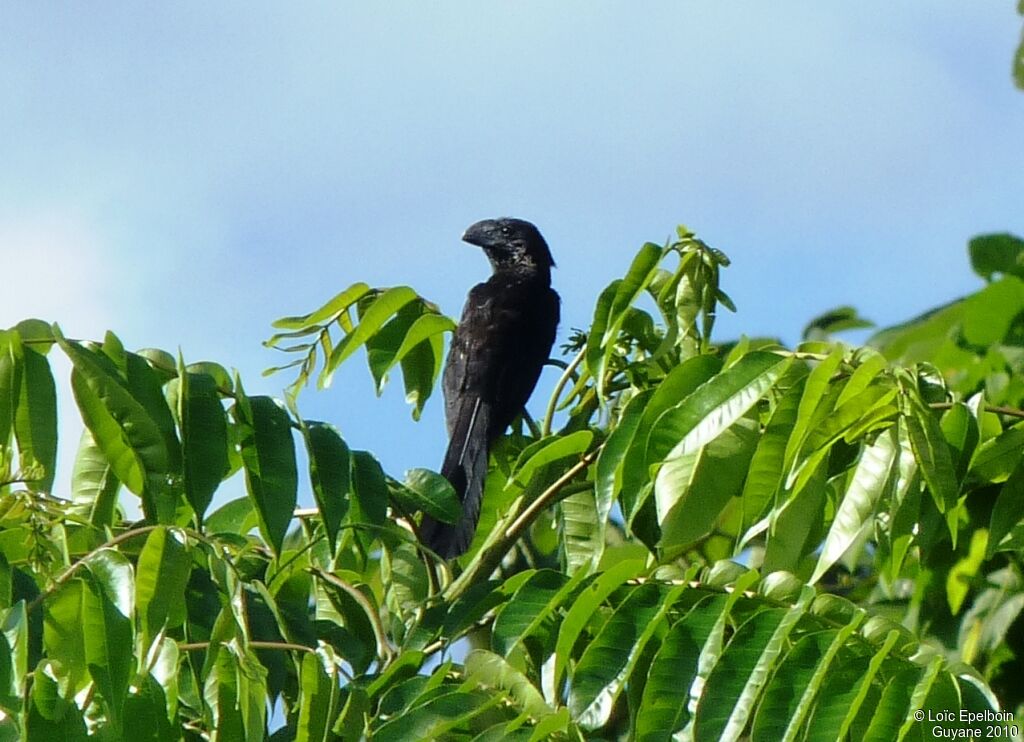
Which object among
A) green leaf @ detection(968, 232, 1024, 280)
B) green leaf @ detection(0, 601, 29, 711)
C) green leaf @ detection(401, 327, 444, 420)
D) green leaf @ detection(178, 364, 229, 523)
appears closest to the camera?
green leaf @ detection(0, 601, 29, 711)

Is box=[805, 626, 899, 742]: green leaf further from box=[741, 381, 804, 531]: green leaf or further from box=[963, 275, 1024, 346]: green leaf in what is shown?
box=[963, 275, 1024, 346]: green leaf

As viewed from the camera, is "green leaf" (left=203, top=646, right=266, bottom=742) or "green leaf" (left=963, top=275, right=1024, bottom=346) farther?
"green leaf" (left=963, top=275, right=1024, bottom=346)

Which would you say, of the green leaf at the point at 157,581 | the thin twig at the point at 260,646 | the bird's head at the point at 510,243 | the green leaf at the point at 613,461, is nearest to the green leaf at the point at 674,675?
the green leaf at the point at 613,461

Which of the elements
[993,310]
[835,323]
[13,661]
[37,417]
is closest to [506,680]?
[13,661]

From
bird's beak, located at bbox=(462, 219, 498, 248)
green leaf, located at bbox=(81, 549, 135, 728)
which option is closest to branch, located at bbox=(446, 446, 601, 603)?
green leaf, located at bbox=(81, 549, 135, 728)

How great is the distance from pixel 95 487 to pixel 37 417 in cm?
18

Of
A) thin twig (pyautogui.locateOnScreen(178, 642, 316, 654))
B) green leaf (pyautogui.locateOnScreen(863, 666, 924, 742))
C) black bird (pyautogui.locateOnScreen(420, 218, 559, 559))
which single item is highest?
black bird (pyautogui.locateOnScreen(420, 218, 559, 559))

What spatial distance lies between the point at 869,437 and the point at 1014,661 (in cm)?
173

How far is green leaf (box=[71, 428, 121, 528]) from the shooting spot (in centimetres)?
271

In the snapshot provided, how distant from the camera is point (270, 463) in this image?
267cm

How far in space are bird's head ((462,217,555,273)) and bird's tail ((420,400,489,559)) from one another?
2.04 m

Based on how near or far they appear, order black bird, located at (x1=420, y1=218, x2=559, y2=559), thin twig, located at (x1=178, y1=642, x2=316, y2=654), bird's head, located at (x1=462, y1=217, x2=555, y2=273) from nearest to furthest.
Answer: thin twig, located at (x1=178, y1=642, x2=316, y2=654), black bird, located at (x1=420, y1=218, x2=559, y2=559), bird's head, located at (x1=462, y1=217, x2=555, y2=273)

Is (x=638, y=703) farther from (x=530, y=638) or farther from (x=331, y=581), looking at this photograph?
(x=331, y=581)

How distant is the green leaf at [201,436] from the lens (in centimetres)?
252
